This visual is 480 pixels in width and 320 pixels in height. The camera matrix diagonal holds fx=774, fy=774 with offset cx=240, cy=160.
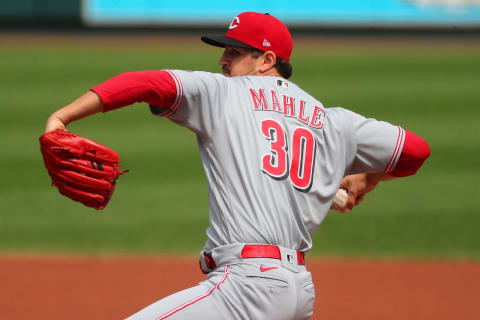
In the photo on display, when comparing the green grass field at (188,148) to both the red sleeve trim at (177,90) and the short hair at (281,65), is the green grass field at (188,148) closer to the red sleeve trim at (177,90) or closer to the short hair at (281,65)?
the short hair at (281,65)

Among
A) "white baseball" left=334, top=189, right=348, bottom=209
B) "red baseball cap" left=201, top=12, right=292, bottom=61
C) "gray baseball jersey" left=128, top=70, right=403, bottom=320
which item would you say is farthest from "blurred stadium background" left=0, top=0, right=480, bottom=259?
"gray baseball jersey" left=128, top=70, right=403, bottom=320

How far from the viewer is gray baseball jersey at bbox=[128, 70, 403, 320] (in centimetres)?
271

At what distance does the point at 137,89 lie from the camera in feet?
8.64

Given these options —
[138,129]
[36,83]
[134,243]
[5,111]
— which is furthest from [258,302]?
[36,83]

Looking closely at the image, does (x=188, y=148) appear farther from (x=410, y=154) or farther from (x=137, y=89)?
(x=137, y=89)

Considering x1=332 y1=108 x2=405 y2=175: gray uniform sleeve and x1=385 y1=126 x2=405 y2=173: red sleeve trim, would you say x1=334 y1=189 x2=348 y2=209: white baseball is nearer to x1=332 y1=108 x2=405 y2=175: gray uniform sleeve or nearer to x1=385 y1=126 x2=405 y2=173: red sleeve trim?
x1=332 y1=108 x2=405 y2=175: gray uniform sleeve

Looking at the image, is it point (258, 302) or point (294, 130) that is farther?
point (294, 130)

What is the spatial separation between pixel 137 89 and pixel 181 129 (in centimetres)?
819

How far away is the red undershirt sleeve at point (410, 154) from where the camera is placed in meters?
3.22

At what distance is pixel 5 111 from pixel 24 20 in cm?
388

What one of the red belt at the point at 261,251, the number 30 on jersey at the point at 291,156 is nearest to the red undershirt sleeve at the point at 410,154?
the number 30 on jersey at the point at 291,156

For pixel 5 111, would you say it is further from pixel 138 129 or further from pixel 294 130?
pixel 294 130

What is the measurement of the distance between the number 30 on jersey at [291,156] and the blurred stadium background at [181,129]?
4.74 meters

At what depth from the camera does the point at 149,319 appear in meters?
2.60
